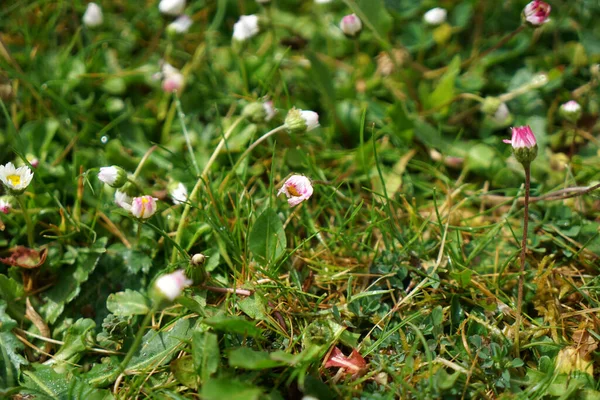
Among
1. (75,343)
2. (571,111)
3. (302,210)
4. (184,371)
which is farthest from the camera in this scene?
(571,111)

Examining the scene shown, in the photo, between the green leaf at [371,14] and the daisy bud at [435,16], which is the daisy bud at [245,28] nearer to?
the green leaf at [371,14]

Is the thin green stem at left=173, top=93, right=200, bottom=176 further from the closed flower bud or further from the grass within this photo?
the closed flower bud

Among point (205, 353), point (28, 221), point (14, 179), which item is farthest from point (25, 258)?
point (205, 353)

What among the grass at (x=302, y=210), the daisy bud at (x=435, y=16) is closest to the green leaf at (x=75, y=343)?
the grass at (x=302, y=210)

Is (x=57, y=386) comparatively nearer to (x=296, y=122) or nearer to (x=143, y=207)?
(x=143, y=207)

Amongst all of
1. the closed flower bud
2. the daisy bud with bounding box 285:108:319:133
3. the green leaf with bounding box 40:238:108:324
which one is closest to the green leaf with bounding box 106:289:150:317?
the green leaf with bounding box 40:238:108:324

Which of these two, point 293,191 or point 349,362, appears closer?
point 349,362
